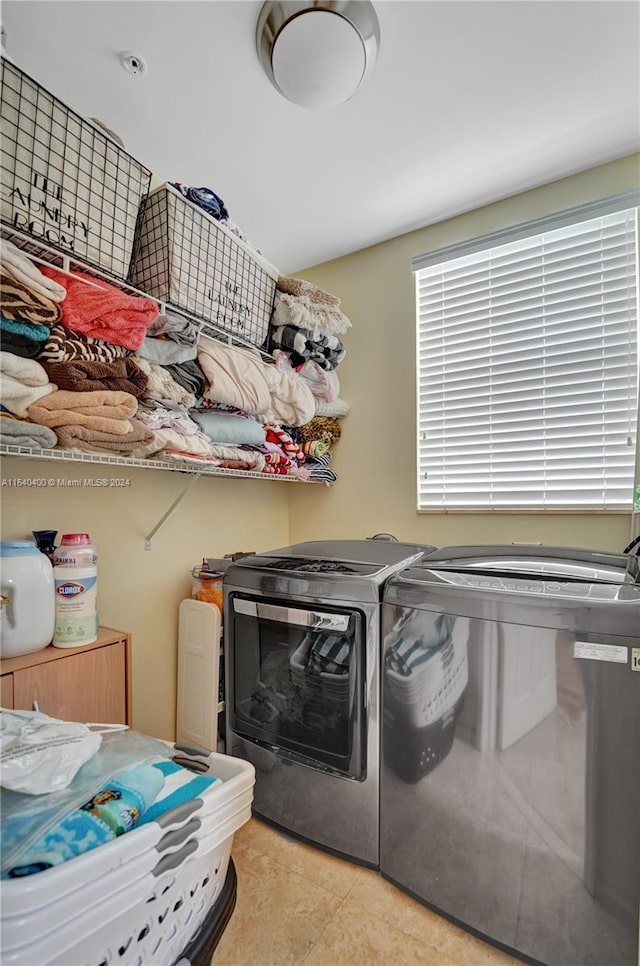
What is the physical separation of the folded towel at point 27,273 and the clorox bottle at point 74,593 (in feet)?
2.34

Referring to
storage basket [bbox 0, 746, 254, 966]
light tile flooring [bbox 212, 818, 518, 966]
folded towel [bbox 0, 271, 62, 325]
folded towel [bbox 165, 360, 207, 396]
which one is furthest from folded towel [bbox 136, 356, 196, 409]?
light tile flooring [bbox 212, 818, 518, 966]

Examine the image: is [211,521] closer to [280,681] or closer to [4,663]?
[280,681]

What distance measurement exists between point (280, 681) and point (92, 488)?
3.18 feet

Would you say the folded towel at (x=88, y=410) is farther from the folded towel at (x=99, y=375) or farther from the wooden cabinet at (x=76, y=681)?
the wooden cabinet at (x=76, y=681)

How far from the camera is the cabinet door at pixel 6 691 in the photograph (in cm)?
115

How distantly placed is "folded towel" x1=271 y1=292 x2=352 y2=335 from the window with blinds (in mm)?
464

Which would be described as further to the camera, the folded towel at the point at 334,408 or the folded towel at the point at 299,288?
the folded towel at the point at 334,408

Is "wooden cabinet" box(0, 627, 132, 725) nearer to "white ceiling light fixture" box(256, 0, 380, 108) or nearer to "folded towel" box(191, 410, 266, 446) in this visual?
"folded towel" box(191, 410, 266, 446)

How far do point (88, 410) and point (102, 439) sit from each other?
0.28ft

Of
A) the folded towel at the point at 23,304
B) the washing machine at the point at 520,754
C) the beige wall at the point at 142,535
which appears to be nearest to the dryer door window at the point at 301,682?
the washing machine at the point at 520,754

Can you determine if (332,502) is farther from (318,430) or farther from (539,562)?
(539,562)

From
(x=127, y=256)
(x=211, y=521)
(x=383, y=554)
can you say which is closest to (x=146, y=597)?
(x=211, y=521)

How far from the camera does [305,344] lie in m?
2.02

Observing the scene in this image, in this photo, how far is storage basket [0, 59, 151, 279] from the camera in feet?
3.56
